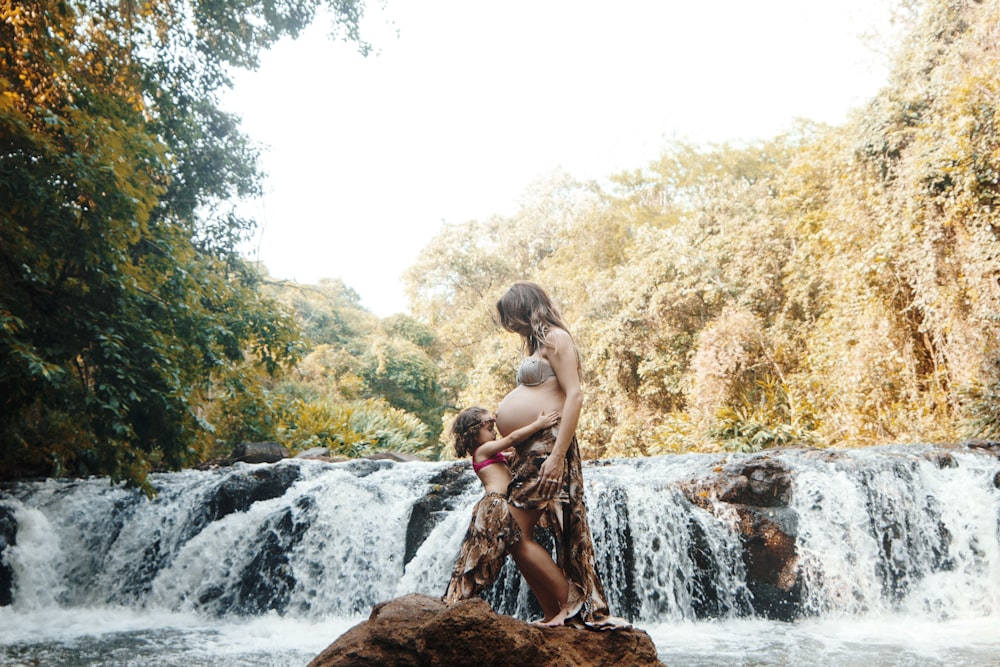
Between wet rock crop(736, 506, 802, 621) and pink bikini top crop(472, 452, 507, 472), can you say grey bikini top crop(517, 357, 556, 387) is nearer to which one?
pink bikini top crop(472, 452, 507, 472)

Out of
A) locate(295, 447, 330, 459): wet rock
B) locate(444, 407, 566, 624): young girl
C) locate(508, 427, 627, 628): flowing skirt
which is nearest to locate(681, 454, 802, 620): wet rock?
locate(508, 427, 627, 628): flowing skirt

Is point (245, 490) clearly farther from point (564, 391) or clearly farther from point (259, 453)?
point (564, 391)

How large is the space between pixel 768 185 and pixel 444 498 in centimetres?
1578

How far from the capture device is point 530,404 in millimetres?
3232

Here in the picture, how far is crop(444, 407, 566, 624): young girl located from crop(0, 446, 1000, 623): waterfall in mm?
4211

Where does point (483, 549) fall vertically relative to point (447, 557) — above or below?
above

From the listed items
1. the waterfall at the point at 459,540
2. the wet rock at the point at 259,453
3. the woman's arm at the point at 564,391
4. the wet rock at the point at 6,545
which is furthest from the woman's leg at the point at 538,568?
the wet rock at the point at 259,453

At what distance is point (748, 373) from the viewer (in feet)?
54.5

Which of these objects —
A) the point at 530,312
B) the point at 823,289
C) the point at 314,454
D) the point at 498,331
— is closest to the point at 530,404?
the point at 530,312

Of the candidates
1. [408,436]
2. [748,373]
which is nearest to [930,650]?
[748,373]

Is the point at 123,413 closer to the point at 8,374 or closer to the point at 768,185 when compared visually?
the point at 8,374

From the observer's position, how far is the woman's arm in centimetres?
308

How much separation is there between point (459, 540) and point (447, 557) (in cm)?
20

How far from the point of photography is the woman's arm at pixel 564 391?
3.08 metres
